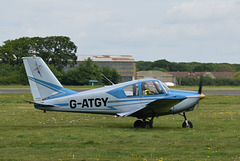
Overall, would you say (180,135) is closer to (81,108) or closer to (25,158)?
(81,108)

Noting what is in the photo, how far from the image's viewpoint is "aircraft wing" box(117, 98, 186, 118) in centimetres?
1597

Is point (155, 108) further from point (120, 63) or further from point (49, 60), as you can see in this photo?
point (120, 63)

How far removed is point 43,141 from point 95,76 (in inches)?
3168

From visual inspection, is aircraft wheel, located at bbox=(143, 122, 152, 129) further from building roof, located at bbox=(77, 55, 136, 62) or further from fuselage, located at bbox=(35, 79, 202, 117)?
building roof, located at bbox=(77, 55, 136, 62)

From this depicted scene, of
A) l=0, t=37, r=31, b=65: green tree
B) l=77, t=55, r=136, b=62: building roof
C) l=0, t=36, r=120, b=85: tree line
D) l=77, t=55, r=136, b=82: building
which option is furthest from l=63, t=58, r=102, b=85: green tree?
l=77, t=55, r=136, b=82: building

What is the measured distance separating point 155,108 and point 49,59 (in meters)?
79.2

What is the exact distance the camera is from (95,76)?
93.2m

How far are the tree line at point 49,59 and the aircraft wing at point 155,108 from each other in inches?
2830

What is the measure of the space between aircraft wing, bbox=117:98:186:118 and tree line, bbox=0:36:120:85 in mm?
71882

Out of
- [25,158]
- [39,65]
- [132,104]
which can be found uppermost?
[39,65]

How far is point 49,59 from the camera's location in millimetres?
93188

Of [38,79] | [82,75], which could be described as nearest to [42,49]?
[82,75]

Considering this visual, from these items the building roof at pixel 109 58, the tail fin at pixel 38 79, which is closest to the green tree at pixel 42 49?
the building roof at pixel 109 58

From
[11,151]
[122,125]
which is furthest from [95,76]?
[11,151]
